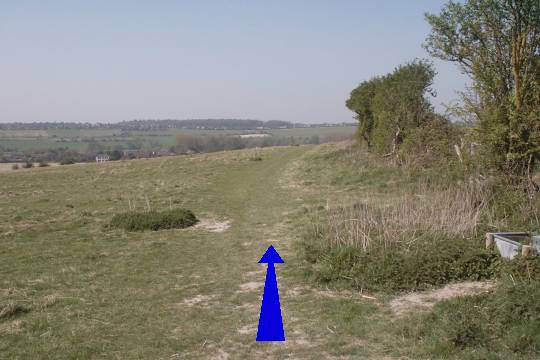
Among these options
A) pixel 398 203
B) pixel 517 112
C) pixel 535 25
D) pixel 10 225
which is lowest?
pixel 10 225

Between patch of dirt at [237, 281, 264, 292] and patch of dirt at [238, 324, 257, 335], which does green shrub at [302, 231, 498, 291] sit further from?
patch of dirt at [238, 324, 257, 335]

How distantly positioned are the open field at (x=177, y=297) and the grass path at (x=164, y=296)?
0.02 m

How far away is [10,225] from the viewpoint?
14.5 m

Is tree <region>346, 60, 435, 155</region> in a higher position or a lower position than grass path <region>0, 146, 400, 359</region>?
higher

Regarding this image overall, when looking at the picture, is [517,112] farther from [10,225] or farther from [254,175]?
[254,175]

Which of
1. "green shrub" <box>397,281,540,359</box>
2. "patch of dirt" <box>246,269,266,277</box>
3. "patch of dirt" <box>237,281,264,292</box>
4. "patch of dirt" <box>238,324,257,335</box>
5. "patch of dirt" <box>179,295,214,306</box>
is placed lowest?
"patch of dirt" <box>179,295,214,306</box>

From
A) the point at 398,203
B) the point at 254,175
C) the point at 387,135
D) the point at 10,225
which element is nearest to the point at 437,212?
the point at 398,203

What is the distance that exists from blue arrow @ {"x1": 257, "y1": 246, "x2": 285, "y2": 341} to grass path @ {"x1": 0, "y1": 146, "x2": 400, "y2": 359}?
4.2 inches

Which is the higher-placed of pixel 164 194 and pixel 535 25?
pixel 535 25

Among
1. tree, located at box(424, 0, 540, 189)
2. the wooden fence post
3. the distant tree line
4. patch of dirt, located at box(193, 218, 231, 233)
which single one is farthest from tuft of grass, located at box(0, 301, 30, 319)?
the distant tree line

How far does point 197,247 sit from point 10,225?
6.92 metres

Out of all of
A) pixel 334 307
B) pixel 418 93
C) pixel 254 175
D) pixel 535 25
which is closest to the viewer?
pixel 334 307

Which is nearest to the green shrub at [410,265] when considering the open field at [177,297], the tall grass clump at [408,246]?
the tall grass clump at [408,246]

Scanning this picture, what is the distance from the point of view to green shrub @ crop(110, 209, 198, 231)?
13039mm
